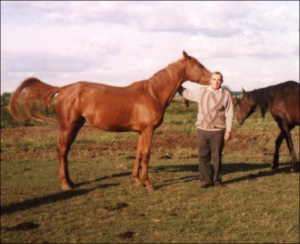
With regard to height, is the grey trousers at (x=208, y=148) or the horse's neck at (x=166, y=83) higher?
the horse's neck at (x=166, y=83)

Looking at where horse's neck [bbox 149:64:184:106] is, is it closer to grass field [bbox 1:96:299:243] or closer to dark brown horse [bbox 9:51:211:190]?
dark brown horse [bbox 9:51:211:190]

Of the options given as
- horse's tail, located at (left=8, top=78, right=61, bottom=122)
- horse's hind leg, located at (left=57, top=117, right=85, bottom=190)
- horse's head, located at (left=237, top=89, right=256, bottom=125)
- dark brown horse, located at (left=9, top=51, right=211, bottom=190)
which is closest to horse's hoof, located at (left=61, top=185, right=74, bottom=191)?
horse's hind leg, located at (left=57, top=117, right=85, bottom=190)

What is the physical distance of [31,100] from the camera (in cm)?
658

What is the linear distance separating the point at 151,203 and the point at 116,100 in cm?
193

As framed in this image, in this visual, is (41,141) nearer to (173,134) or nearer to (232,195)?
(173,134)

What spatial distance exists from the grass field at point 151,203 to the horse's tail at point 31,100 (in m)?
1.83

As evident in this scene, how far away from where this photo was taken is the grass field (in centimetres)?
683

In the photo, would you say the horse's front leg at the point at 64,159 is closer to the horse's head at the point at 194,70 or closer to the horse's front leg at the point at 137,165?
the horse's front leg at the point at 137,165

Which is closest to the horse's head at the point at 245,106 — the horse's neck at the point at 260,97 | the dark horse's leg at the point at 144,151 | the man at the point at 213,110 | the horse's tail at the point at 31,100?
the horse's neck at the point at 260,97

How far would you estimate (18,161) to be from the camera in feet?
45.0

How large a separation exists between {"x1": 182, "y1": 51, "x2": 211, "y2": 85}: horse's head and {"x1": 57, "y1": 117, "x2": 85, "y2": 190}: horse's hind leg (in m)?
2.33

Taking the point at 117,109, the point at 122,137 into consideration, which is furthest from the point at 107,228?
the point at 122,137

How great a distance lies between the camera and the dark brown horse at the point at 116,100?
6703 millimetres

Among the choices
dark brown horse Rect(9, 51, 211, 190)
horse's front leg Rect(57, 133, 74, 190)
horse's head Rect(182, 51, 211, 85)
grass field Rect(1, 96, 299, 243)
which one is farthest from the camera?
horse's front leg Rect(57, 133, 74, 190)
